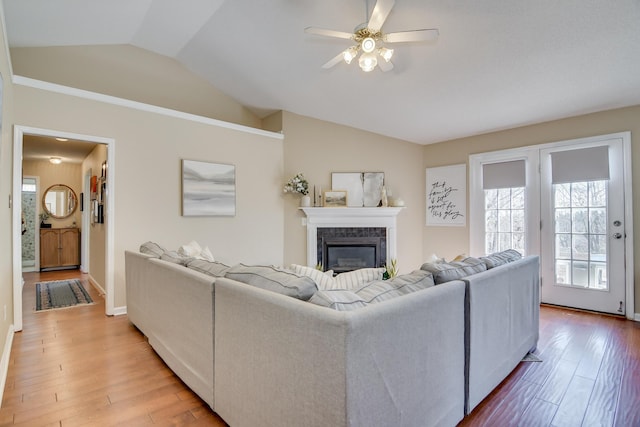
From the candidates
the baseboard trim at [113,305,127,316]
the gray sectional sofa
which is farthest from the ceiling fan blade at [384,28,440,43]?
the baseboard trim at [113,305,127,316]

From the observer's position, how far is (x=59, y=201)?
6797 mm

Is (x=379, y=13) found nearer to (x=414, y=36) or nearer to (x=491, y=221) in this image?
(x=414, y=36)

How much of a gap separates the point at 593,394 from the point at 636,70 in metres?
2.92

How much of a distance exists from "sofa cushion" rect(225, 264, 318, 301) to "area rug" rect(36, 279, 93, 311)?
3518mm

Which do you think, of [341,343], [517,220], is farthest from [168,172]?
[517,220]

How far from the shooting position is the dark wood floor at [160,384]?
1781 mm

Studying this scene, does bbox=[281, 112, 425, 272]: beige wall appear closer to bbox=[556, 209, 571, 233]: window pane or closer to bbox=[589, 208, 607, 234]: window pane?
bbox=[556, 209, 571, 233]: window pane

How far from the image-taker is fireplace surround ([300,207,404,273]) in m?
5.18

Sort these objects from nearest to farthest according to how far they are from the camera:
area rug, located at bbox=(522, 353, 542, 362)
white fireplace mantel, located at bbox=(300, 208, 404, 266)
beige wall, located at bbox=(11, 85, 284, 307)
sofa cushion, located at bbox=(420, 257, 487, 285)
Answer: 1. sofa cushion, located at bbox=(420, 257, 487, 285)
2. area rug, located at bbox=(522, 353, 542, 362)
3. beige wall, located at bbox=(11, 85, 284, 307)
4. white fireplace mantel, located at bbox=(300, 208, 404, 266)

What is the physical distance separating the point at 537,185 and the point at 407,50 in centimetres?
266

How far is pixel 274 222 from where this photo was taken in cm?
511

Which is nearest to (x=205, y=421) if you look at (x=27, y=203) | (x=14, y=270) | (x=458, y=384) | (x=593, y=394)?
(x=458, y=384)

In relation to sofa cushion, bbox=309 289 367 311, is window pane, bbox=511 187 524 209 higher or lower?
higher

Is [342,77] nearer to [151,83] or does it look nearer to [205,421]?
[151,83]
